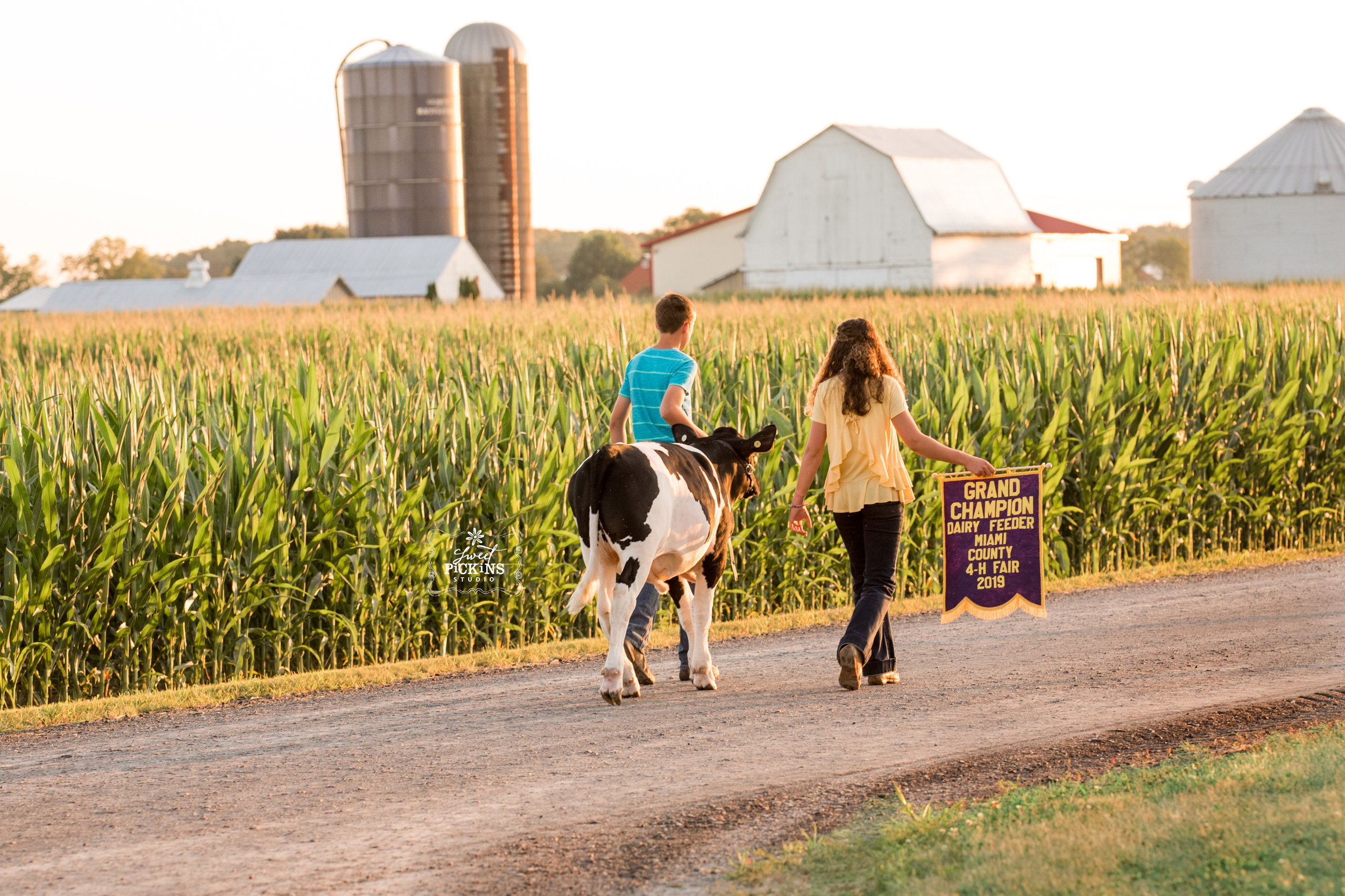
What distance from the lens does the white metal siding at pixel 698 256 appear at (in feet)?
250

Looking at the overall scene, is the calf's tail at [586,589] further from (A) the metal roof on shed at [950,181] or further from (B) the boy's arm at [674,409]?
(A) the metal roof on shed at [950,181]

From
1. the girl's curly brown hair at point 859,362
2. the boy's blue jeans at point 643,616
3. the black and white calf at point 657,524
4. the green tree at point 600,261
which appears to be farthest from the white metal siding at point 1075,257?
the green tree at point 600,261

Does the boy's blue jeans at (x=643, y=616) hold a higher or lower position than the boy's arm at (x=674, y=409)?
lower

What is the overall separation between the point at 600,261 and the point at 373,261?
2808 inches

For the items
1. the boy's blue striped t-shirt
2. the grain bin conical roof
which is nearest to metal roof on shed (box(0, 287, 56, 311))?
the grain bin conical roof

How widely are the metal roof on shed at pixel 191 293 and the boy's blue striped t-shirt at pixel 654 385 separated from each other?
5088 cm

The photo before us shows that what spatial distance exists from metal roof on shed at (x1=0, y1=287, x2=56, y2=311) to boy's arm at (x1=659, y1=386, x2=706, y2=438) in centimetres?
6407

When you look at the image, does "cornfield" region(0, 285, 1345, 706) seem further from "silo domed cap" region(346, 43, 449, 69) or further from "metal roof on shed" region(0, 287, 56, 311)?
"metal roof on shed" region(0, 287, 56, 311)

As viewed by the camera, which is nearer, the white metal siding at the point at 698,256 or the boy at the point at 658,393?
the boy at the point at 658,393

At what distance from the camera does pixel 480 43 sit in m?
60.8

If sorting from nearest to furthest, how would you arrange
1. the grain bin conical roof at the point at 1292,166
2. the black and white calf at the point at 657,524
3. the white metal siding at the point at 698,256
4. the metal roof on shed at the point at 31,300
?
1. the black and white calf at the point at 657,524
2. the grain bin conical roof at the point at 1292,166
3. the metal roof on shed at the point at 31,300
4. the white metal siding at the point at 698,256

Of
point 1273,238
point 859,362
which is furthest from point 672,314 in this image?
point 1273,238

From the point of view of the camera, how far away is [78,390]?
357 inches

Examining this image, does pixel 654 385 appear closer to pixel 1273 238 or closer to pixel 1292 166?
pixel 1273 238
